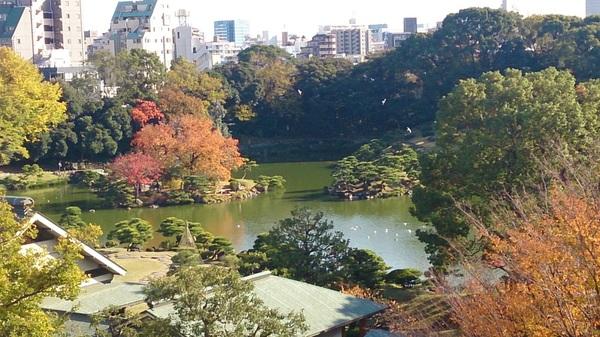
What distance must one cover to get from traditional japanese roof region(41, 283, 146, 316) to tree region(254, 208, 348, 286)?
11.1 ft

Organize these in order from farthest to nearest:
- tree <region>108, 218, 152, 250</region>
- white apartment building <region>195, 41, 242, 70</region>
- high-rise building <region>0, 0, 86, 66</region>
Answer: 1. white apartment building <region>195, 41, 242, 70</region>
2. high-rise building <region>0, 0, 86, 66</region>
3. tree <region>108, 218, 152, 250</region>

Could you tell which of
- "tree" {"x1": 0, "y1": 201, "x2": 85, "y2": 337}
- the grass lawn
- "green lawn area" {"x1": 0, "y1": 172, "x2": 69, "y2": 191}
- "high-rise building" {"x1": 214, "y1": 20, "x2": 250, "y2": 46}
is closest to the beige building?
"green lawn area" {"x1": 0, "y1": 172, "x2": 69, "y2": 191}

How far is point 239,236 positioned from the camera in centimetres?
2227

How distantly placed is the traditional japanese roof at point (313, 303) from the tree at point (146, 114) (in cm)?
2475

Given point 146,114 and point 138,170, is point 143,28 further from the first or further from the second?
point 138,170

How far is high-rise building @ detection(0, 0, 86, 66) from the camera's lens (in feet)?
164

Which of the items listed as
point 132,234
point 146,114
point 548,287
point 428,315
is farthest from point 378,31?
point 548,287

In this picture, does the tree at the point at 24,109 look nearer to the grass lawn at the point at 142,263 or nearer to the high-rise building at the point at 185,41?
the grass lawn at the point at 142,263

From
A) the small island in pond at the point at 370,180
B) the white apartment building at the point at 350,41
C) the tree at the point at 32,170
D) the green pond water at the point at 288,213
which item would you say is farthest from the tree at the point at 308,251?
the white apartment building at the point at 350,41

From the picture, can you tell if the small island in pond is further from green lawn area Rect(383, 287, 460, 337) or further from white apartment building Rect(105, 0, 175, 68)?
white apartment building Rect(105, 0, 175, 68)

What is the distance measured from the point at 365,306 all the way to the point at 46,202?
2026 cm

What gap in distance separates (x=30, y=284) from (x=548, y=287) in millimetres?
4164

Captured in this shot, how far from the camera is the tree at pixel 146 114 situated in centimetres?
3503

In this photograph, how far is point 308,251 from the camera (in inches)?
551
